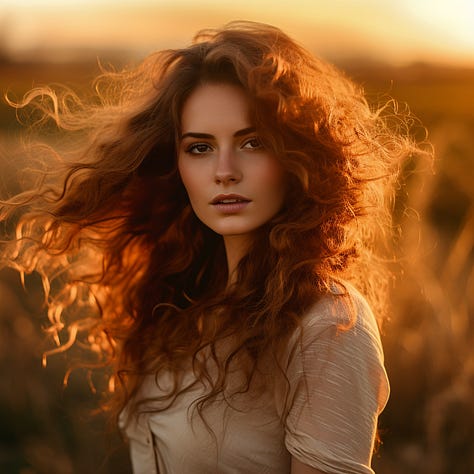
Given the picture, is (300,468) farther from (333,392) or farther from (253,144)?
(253,144)

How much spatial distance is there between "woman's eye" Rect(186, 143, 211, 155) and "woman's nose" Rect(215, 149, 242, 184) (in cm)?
11

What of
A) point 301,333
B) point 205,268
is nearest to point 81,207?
point 205,268

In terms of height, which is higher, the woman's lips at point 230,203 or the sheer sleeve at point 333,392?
the woman's lips at point 230,203

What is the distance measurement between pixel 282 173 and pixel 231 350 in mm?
544

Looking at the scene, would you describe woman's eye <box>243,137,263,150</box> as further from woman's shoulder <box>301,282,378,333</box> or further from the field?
the field

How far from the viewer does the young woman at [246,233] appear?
7.52 feet

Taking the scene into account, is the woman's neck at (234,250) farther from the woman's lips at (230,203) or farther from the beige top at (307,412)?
the beige top at (307,412)

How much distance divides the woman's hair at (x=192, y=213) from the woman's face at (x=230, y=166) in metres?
0.04

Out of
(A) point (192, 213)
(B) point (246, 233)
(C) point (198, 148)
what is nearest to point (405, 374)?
(A) point (192, 213)

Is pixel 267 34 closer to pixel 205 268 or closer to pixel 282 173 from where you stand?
pixel 282 173

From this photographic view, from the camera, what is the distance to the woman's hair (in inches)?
96.7

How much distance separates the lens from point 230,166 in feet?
8.03

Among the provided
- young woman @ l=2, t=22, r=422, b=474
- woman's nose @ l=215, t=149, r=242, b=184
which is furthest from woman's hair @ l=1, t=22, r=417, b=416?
woman's nose @ l=215, t=149, r=242, b=184

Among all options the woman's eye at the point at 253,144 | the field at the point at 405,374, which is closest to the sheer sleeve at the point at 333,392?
the woman's eye at the point at 253,144
